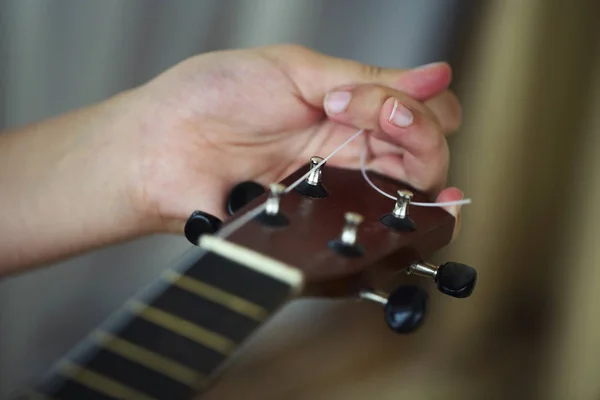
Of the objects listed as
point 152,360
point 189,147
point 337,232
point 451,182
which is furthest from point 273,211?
point 451,182

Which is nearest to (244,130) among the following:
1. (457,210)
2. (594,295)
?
(457,210)

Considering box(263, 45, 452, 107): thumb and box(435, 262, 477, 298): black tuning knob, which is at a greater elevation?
box(263, 45, 452, 107): thumb

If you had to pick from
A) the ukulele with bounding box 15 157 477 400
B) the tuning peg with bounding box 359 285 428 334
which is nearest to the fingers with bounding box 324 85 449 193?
the ukulele with bounding box 15 157 477 400

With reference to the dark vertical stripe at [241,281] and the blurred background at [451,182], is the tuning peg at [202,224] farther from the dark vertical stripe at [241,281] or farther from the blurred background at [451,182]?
the blurred background at [451,182]

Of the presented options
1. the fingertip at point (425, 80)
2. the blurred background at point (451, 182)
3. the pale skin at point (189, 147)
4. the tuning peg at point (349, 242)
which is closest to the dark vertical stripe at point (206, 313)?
the tuning peg at point (349, 242)

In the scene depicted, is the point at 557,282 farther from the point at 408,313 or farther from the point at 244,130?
the point at 408,313

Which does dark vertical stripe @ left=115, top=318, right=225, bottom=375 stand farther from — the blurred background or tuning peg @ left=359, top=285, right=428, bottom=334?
the blurred background

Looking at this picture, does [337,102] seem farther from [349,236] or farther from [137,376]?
[137,376]
